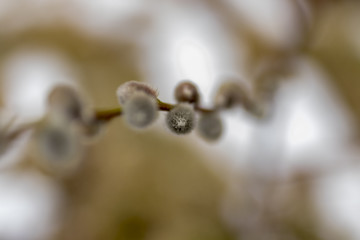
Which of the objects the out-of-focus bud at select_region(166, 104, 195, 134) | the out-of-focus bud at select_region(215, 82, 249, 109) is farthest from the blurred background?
the out-of-focus bud at select_region(166, 104, 195, 134)

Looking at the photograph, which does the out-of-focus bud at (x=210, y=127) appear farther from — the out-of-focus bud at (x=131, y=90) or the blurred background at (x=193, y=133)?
the blurred background at (x=193, y=133)

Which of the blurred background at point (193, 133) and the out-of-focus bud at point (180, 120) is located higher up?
the blurred background at point (193, 133)

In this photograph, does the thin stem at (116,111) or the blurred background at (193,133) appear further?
the blurred background at (193,133)

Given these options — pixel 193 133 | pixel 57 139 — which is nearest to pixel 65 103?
pixel 57 139

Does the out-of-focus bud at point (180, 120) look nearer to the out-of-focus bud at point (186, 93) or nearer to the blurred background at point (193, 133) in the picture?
the out-of-focus bud at point (186, 93)

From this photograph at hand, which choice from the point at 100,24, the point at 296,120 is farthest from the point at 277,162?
the point at 100,24

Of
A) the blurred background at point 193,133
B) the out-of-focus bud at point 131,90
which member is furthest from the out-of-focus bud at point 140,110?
the blurred background at point 193,133

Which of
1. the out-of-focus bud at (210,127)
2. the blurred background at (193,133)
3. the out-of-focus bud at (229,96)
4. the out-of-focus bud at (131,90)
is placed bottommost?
the out-of-focus bud at (131,90)
